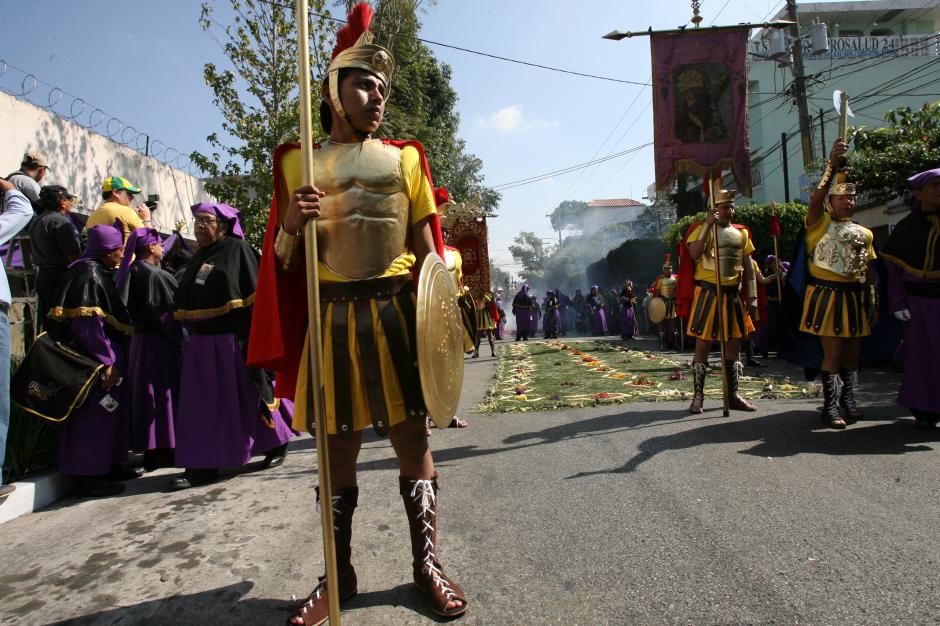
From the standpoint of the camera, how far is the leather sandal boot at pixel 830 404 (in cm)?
488

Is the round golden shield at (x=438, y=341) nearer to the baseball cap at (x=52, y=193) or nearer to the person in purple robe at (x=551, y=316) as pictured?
the baseball cap at (x=52, y=193)

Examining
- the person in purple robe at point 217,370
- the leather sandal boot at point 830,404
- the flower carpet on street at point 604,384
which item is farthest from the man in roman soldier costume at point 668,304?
the person in purple robe at point 217,370

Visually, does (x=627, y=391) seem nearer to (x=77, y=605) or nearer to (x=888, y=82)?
(x=77, y=605)

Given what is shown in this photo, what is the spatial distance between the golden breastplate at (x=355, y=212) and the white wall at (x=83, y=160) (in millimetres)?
9362

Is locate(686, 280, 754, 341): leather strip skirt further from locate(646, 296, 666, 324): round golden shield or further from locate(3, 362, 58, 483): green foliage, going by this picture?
locate(646, 296, 666, 324): round golden shield

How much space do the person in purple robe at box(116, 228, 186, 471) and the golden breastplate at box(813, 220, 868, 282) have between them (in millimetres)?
5467

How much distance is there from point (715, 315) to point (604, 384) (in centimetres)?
225

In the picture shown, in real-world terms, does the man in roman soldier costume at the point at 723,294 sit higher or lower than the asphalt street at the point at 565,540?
higher

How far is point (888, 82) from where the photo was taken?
112 feet

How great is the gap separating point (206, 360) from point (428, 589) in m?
2.78

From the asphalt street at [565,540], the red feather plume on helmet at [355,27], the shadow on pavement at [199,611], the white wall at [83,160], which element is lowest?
the shadow on pavement at [199,611]

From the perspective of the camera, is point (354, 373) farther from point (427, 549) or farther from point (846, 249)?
point (846, 249)

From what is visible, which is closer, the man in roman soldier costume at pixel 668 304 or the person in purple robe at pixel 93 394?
the person in purple robe at pixel 93 394

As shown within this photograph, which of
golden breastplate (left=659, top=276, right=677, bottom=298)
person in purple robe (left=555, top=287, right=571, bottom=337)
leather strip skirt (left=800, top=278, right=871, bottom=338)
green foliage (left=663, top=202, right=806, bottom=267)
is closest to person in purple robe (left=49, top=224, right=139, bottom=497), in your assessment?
leather strip skirt (left=800, top=278, right=871, bottom=338)
